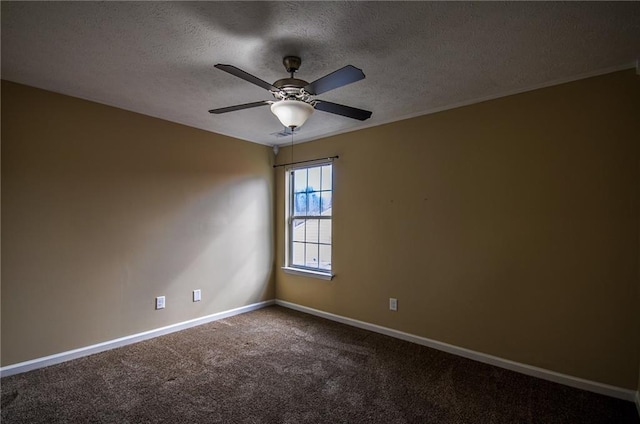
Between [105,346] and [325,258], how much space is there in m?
2.52

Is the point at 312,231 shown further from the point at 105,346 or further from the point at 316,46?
the point at 316,46

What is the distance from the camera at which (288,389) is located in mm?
2381

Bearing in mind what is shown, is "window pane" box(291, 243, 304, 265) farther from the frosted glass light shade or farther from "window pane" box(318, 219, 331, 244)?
the frosted glass light shade

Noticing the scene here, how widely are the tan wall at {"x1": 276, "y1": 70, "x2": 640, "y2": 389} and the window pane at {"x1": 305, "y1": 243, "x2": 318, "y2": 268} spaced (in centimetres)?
66

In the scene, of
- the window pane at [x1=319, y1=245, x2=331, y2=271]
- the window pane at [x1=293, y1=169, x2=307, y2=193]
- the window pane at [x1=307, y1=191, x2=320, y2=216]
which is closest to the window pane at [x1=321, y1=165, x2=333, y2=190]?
the window pane at [x1=307, y1=191, x2=320, y2=216]

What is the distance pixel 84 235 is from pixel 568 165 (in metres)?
4.19

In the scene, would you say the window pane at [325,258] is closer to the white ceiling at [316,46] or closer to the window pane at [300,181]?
the window pane at [300,181]

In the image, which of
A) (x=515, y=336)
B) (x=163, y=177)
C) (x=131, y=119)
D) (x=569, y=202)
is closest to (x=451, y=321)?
(x=515, y=336)

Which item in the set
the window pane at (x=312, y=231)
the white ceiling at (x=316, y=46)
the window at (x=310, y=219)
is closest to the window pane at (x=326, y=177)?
the window at (x=310, y=219)

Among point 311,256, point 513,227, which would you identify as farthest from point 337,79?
point 311,256

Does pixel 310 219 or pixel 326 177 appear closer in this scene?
pixel 326 177

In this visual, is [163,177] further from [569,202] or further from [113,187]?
[569,202]

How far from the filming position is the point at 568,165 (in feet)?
8.05

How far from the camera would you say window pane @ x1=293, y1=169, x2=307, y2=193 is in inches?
177
